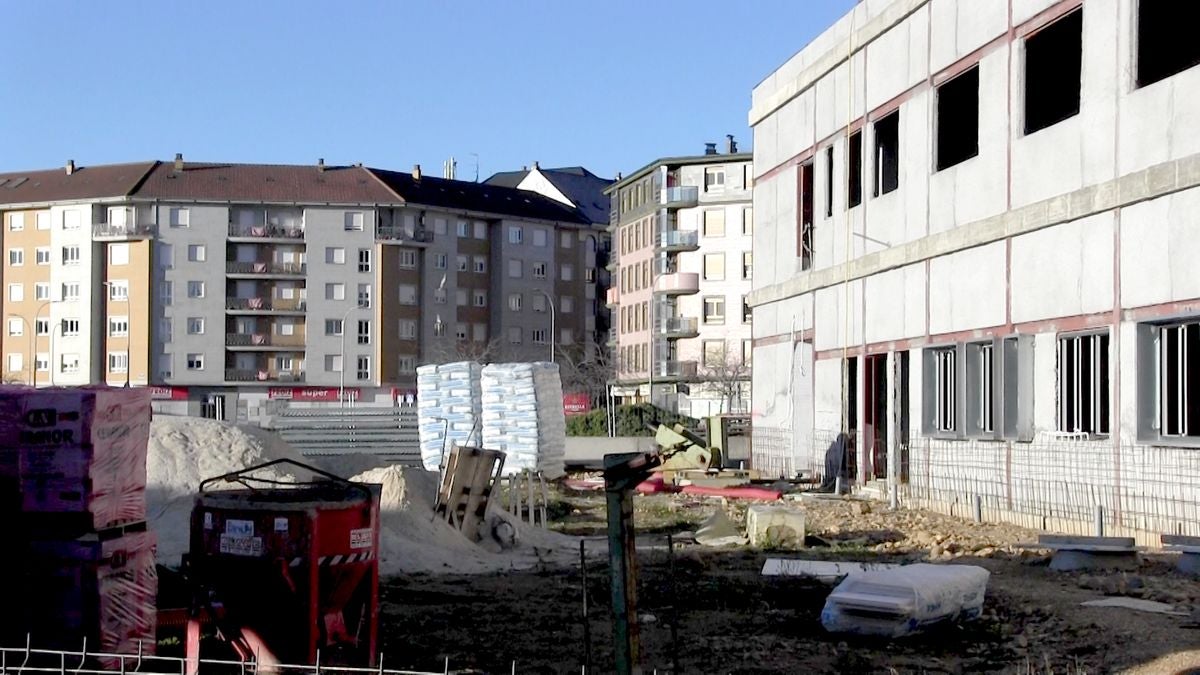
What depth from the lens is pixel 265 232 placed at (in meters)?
99.4

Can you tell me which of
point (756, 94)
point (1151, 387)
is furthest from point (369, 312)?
point (1151, 387)

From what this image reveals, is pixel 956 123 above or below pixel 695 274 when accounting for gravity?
below

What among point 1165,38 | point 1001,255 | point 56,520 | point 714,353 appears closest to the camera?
point 56,520

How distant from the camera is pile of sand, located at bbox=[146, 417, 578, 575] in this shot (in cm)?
1722

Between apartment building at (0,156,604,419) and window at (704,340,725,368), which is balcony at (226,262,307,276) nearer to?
apartment building at (0,156,604,419)

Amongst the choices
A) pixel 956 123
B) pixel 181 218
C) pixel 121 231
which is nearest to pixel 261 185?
pixel 181 218

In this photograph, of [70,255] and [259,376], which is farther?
[70,255]

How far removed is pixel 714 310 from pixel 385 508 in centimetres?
8094

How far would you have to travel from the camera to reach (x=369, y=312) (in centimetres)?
10119

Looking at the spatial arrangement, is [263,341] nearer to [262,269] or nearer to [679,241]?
[262,269]

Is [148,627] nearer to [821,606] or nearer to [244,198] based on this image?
[821,606]

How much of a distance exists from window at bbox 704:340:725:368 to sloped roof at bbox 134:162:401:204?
23721 millimetres

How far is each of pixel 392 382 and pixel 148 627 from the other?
92461mm

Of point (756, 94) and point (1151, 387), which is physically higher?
point (756, 94)
